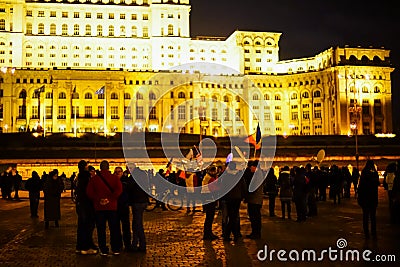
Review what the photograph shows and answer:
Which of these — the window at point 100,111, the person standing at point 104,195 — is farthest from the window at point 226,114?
the person standing at point 104,195

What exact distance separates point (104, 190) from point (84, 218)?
1256 mm

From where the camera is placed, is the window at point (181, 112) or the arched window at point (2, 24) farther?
the arched window at point (2, 24)

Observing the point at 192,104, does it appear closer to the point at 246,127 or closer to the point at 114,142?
the point at 246,127

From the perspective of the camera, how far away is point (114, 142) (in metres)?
75.4

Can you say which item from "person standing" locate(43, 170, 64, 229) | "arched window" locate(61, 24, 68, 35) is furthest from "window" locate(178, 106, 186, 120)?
"person standing" locate(43, 170, 64, 229)

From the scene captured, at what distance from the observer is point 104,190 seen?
12.8m

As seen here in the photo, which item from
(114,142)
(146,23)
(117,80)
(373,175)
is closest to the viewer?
(373,175)

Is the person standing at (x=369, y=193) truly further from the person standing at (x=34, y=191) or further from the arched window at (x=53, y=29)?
the arched window at (x=53, y=29)

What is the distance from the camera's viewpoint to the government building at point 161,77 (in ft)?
339

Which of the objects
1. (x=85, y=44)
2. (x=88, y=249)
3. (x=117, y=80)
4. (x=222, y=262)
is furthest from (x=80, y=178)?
(x=85, y=44)

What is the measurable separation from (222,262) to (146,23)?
108406 millimetres

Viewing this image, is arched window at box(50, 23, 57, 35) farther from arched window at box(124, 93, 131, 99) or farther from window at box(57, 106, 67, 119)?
arched window at box(124, 93, 131, 99)

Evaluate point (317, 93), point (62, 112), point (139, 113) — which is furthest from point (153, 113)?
point (317, 93)

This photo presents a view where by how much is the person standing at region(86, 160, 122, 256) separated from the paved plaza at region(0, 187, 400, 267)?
792mm
